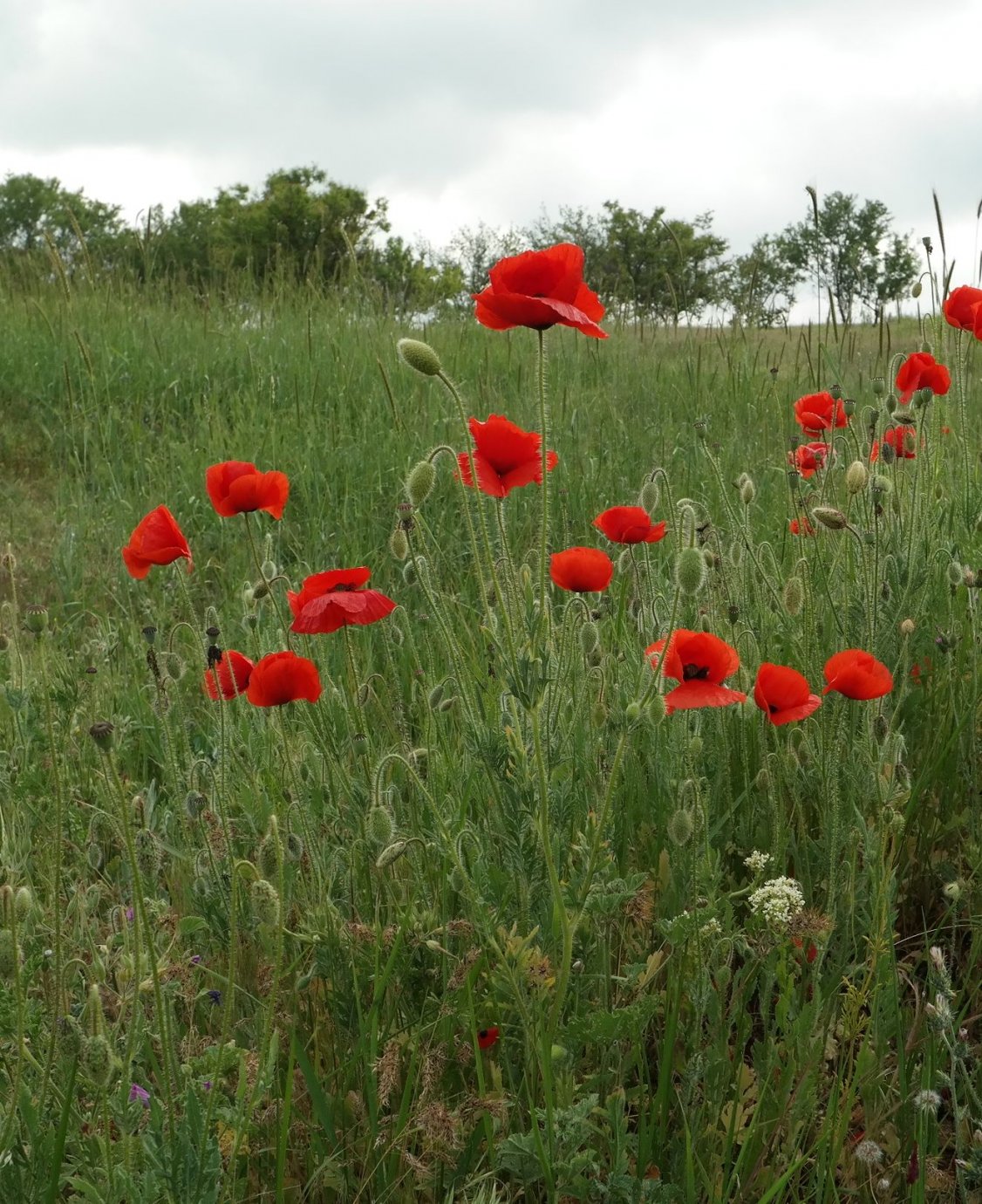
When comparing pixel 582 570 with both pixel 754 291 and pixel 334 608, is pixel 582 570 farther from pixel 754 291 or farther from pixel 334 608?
pixel 754 291

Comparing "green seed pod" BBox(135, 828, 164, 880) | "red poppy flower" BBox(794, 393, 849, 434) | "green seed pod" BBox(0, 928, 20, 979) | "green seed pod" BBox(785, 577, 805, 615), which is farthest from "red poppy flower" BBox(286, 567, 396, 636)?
"red poppy flower" BBox(794, 393, 849, 434)

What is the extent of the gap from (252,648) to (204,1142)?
169 centimetres

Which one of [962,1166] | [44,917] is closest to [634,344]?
[44,917]

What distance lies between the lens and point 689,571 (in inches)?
54.3

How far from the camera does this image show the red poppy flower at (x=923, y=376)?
2.39 meters

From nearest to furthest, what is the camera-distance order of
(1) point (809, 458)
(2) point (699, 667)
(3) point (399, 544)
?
(2) point (699, 667), (3) point (399, 544), (1) point (809, 458)

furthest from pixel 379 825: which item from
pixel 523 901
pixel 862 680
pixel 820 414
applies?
pixel 820 414

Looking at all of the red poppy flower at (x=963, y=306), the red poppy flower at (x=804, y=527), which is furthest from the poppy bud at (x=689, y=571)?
the red poppy flower at (x=963, y=306)

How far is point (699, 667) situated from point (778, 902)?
0.36 m

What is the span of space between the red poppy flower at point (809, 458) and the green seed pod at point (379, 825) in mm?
1667

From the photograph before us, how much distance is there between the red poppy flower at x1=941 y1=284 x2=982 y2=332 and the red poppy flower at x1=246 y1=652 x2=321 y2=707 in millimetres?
1827

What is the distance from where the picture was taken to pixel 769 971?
57.3 inches

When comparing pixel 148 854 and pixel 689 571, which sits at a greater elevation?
pixel 689 571

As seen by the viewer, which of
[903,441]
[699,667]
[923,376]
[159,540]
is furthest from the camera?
[903,441]
